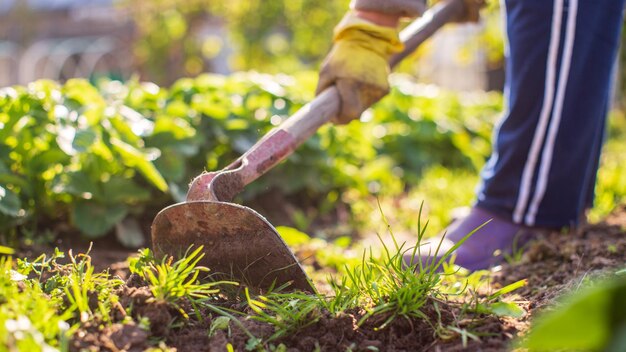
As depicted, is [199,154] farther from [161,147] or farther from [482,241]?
[482,241]

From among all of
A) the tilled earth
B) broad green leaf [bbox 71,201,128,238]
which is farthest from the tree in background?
the tilled earth

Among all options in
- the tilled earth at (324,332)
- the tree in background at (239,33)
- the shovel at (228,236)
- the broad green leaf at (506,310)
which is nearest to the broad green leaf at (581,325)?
the tilled earth at (324,332)

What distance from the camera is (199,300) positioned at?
153cm

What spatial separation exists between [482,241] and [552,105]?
0.54 meters

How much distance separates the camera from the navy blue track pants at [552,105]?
234 centimetres

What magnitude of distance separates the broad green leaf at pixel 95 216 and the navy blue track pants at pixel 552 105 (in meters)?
1.41

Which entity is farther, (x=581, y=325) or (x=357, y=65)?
(x=357, y=65)

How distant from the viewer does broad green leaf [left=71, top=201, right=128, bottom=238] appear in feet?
8.43

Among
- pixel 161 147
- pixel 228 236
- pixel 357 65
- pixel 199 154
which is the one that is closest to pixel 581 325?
pixel 228 236

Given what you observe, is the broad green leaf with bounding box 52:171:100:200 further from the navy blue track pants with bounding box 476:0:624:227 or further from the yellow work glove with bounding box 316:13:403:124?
the navy blue track pants with bounding box 476:0:624:227

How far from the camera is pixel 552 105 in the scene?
2.41m

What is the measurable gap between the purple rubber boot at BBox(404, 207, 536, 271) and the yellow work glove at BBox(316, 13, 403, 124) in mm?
544

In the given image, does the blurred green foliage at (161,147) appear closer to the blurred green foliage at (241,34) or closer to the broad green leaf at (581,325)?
the broad green leaf at (581,325)

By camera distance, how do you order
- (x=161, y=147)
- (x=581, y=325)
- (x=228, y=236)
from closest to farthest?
(x=581, y=325)
(x=228, y=236)
(x=161, y=147)
